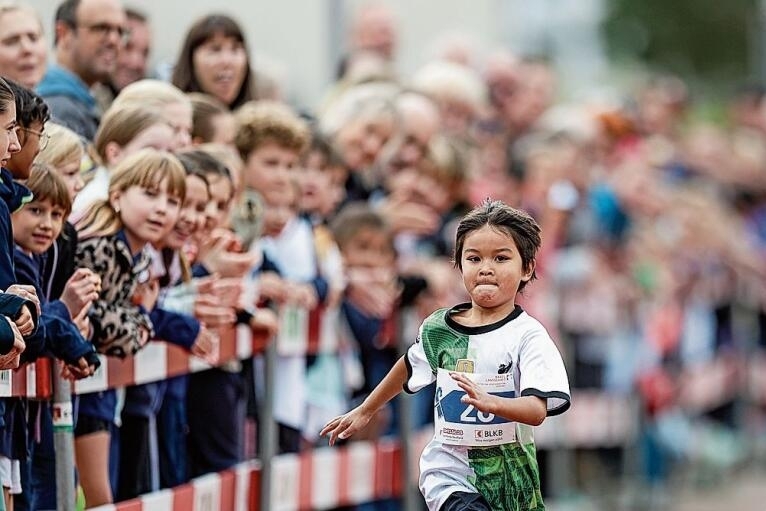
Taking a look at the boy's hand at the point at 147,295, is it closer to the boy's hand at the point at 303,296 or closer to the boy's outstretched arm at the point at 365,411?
the boy's outstretched arm at the point at 365,411

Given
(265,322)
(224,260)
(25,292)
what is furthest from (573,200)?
(25,292)

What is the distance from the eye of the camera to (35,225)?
6.45 m

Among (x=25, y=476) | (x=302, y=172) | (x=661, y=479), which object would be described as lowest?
(x=661, y=479)

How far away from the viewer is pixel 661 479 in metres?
14.6

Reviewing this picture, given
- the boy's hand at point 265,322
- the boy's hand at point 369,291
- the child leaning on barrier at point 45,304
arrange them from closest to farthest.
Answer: the child leaning on barrier at point 45,304 < the boy's hand at point 265,322 < the boy's hand at point 369,291

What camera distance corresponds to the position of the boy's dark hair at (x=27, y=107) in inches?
251

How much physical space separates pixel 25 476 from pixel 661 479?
880 centimetres

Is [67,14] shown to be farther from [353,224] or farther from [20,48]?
[353,224]

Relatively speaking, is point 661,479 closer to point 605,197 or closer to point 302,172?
A: point 605,197

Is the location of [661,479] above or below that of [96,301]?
below

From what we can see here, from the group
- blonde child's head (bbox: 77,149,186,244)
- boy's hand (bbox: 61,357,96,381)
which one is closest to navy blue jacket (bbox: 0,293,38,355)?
boy's hand (bbox: 61,357,96,381)

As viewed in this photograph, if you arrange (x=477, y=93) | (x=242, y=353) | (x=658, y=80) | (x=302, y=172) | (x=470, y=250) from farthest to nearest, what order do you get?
(x=658, y=80) < (x=477, y=93) < (x=302, y=172) < (x=242, y=353) < (x=470, y=250)

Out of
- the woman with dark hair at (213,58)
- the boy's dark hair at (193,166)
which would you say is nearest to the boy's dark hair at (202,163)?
the boy's dark hair at (193,166)

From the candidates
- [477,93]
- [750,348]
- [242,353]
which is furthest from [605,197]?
[242,353]
